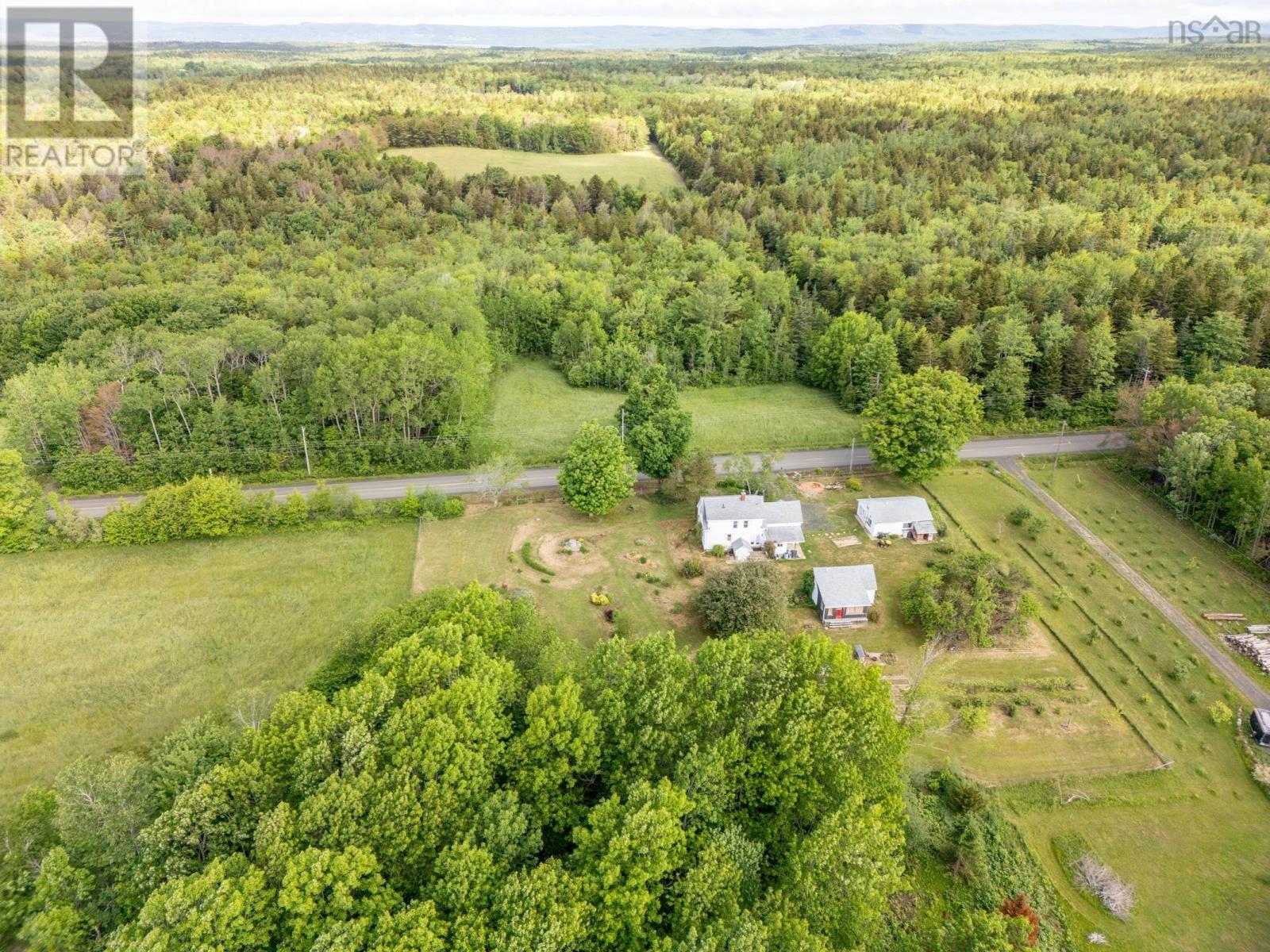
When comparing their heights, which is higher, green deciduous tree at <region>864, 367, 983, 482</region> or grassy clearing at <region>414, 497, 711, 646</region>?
green deciduous tree at <region>864, 367, 983, 482</region>

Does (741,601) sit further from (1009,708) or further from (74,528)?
(74,528)

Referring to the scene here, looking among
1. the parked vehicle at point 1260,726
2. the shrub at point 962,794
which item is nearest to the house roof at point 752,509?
the shrub at point 962,794

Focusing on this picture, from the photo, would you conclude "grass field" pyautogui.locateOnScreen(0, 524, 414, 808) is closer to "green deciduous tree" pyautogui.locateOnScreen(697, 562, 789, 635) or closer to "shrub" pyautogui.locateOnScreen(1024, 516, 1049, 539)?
"green deciduous tree" pyautogui.locateOnScreen(697, 562, 789, 635)

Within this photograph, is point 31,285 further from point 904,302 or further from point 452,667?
point 904,302

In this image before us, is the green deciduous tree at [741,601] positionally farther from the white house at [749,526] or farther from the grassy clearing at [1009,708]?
the white house at [749,526]

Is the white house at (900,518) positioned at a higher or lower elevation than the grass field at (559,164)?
lower

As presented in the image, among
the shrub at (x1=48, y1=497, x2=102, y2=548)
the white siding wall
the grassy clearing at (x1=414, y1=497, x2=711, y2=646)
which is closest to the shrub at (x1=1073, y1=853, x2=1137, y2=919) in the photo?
the grassy clearing at (x1=414, y1=497, x2=711, y2=646)
